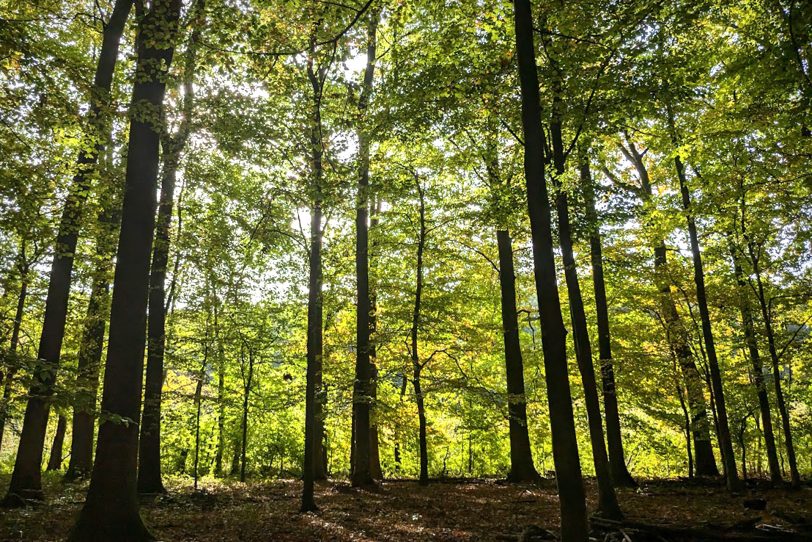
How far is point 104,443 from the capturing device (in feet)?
23.1

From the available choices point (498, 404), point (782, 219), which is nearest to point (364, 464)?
point (498, 404)

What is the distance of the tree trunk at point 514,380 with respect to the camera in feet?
50.5

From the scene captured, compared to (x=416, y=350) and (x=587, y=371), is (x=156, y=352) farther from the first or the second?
(x=587, y=371)

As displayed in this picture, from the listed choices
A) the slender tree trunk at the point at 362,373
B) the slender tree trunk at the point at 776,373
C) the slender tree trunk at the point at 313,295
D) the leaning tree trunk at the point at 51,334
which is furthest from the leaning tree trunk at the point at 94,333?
the slender tree trunk at the point at 776,373

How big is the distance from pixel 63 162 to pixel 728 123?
14.0 metres

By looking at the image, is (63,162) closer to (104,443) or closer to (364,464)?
(104,443)

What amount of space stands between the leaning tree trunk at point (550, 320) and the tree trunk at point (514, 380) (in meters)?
8.79

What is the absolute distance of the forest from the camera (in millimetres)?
7297

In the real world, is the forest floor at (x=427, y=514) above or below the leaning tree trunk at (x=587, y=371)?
below

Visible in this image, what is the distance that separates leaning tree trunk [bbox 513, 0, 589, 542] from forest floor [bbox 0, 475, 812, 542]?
192cm

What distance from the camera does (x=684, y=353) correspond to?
53.6 feet

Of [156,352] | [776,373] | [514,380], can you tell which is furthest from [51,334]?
[776,373]

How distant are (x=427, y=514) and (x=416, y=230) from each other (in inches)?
368

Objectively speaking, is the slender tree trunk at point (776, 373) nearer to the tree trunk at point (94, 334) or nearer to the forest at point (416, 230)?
the forest at point (416, 230)
